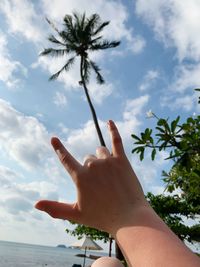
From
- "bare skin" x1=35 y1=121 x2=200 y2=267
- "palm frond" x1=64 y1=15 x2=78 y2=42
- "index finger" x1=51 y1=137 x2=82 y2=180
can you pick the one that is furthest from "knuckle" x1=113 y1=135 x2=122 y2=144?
"palm frond" x1=64 y1=15 x2=78 y2=42

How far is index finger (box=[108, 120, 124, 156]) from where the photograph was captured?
3.38 ft

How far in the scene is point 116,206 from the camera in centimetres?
94

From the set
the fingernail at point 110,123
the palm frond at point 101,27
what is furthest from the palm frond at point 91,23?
the fingernail at point 110,123

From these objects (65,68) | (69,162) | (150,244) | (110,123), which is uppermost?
(65,68)

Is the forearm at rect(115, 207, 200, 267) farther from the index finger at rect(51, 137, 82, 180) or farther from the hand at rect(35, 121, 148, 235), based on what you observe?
the index finger at rect(51, 137, 82, 180)

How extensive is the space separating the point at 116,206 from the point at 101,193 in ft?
0.16

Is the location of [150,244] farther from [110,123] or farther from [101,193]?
[110,123]

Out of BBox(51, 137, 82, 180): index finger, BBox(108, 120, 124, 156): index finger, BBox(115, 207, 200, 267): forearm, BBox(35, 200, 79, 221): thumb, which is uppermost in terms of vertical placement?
BBox(108, 120, 124, 156): index finger

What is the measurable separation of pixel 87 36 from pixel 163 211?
37.8 feet

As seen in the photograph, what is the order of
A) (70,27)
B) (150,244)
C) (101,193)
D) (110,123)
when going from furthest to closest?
(70,27)
(110,123)
(101,193)
(150,244)

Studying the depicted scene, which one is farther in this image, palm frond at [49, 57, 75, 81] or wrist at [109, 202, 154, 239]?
palm frond at [49, 57, 75, 81]

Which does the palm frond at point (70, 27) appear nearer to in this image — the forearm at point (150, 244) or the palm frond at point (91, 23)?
the palm frond at point (91, 23)

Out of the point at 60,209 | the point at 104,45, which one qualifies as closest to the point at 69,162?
the point at 60,209

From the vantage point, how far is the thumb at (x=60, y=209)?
99 centimetres
